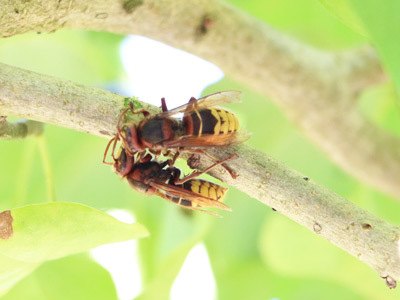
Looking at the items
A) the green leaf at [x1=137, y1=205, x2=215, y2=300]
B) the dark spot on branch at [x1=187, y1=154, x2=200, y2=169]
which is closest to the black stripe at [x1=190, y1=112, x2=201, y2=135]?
the dark spot on branch at [x1=187, y1=154, x2=200, y2=169]

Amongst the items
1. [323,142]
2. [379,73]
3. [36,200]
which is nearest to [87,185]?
[36,200]

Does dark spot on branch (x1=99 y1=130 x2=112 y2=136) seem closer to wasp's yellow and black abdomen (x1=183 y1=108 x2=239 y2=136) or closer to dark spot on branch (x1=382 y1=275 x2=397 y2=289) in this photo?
wasp's yellow and black abdomen (x1=183 y1=108 x2=239 y2=136)

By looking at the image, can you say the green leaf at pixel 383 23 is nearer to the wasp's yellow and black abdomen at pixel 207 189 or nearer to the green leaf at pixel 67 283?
the wasp's yellow and black abdomen at pixel 207 189

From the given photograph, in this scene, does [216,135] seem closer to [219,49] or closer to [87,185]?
[219,49]

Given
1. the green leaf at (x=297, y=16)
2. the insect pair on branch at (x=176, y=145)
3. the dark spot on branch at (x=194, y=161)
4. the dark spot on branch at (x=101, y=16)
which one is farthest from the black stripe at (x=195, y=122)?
the green leaf at (x=297, y=16)

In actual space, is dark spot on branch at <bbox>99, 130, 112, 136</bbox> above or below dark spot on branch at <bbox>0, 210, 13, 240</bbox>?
above

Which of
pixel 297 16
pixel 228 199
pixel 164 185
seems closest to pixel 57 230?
pixel 164 185
